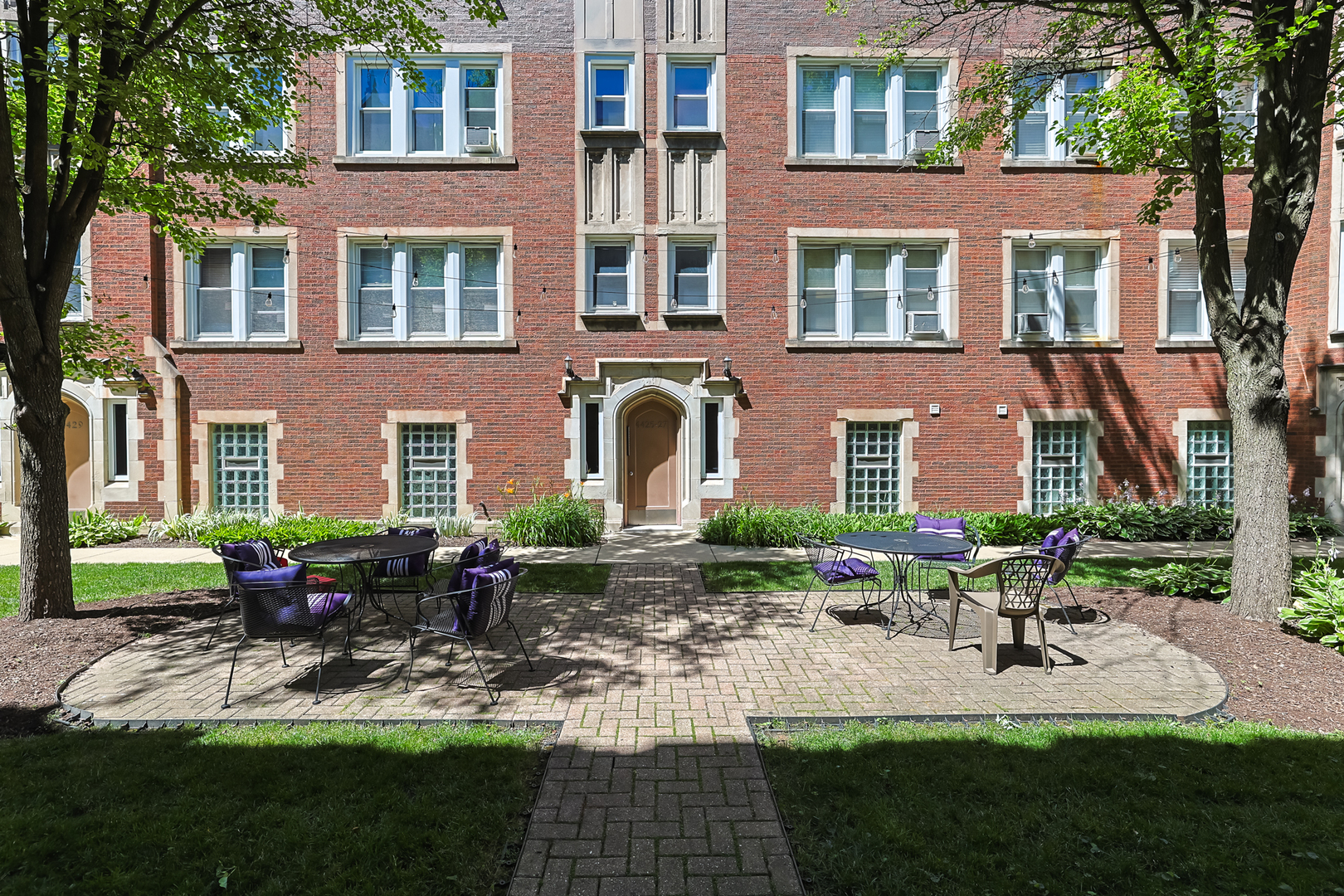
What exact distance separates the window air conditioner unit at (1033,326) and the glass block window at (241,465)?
15.2 metres

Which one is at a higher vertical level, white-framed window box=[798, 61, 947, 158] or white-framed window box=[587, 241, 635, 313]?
white-framed window box=[798, 61, 947, 158]

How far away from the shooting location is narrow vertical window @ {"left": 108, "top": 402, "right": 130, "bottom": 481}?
1300 cm

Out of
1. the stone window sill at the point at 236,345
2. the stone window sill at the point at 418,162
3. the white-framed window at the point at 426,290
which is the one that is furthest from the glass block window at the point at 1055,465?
the stone window sill at the point at 236,345

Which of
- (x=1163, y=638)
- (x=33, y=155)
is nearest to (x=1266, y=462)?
(x=1163, y=638)

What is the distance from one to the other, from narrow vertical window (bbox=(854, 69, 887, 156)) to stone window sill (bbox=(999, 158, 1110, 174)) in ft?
7.98

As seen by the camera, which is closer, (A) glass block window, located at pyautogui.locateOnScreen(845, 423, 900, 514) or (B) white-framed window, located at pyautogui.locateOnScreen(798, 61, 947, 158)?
(B) white-framed window, located at pyautogui.locateOnScreen(798, 61, 947, 158)

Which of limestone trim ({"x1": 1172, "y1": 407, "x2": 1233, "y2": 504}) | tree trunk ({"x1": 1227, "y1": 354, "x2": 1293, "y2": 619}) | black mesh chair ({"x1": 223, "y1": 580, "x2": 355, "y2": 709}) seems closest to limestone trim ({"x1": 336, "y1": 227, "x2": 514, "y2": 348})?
black mesh chair ({"x1": 223, "y1": 580, "x2": 355, "y2": 709})

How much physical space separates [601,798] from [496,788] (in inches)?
23.4

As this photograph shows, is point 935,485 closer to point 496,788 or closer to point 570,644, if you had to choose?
point 570,644

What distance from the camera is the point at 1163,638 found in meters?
6.41

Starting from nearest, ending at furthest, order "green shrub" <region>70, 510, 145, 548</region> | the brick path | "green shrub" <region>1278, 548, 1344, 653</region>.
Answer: the brick path, "green shrub" <region>1278, 548, 1344, 653</region>, "green shrub" <region>70, 510, 145, 548</region>

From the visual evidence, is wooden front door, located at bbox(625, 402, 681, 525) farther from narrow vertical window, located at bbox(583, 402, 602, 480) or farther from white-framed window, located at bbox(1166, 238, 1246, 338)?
white-framed window, located at bbox(1166, 238, 1246, 338)

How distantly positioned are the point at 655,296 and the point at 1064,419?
849 centimetres

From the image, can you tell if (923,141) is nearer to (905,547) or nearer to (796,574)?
(796,574)
